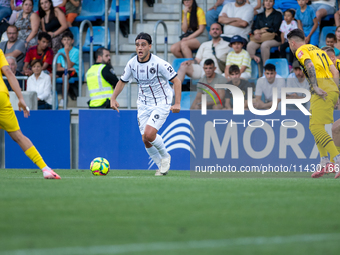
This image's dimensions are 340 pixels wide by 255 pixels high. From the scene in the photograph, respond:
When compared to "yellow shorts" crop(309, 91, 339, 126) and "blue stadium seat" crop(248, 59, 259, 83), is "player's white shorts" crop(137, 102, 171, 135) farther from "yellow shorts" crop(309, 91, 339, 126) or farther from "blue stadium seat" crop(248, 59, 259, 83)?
"blue stadium seat" crop(248, 59, 259, 83)

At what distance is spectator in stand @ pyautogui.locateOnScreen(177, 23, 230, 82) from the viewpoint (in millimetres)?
12008

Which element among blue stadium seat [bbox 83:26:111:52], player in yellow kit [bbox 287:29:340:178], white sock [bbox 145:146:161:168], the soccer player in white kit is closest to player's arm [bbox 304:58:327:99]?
player in yellow kit [bbox 287:29:340:178]

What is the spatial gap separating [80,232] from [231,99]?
5858 millimetres

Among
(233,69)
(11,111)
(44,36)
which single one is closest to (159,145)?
(11,111)

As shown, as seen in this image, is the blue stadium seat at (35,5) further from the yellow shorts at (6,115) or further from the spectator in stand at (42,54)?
the yellow shorts at (6,115)

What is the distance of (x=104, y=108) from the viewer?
1112 centimetres

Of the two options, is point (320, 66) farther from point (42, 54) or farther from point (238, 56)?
point (42, 54)

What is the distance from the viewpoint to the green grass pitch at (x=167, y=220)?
2887 mm

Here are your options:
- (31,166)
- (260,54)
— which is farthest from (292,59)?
(31,166)

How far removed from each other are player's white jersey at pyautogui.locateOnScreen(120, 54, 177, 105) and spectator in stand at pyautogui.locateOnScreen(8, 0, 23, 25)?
7744mm

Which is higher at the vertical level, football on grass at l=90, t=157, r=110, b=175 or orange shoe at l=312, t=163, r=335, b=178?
orange shoe at l=312, t=163, r=335, b=178

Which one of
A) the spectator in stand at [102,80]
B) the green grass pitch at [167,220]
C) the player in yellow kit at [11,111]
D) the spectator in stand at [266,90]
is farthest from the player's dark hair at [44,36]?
the green grass pitch at [167,220]

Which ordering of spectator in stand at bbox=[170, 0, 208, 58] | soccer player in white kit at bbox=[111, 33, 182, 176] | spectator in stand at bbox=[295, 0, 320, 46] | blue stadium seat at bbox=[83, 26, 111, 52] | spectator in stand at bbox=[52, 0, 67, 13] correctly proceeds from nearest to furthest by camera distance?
soccer player in white kit at bbox=[111, 33, 182, 176], spectator in stand at bbox=[295, 0, 320, 46], spectator in stand at bbox=[170, 0, 208, 58], blue stadium seat at bbox=[83, 26, 111, 52], spectator in stand at bbox=[52, 0, 67, 13]

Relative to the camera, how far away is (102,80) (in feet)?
36.1
